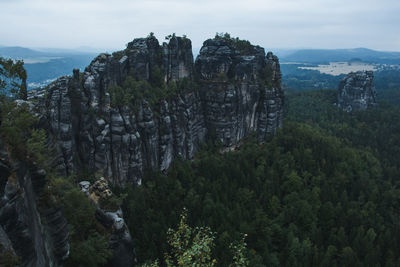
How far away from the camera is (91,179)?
39.1 m

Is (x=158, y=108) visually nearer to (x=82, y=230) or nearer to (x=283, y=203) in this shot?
(x=283, y=203)

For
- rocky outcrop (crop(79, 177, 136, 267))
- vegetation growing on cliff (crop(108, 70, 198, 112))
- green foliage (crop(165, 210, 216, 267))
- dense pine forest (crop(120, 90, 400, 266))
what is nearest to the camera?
green foliage (crop(165, 210, 216, 267))

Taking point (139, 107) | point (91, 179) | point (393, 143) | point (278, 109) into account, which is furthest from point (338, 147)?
point (91, 179)

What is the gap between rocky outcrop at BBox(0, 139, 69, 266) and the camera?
12.0 m

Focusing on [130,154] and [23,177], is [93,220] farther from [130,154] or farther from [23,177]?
[130,154]

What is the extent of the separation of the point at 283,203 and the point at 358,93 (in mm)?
83605

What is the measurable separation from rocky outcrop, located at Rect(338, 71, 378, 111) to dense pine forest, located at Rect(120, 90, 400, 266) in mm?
47146

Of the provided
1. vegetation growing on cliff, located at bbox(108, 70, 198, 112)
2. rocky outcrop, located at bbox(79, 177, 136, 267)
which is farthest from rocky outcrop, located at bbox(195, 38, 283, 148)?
rocky outcrop, located at bbox(79, 177, 136, 267)

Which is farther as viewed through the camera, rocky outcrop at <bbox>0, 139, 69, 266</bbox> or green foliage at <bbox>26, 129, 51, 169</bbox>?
green foliage at <bbox>26, 129, 51, 169</bbox>

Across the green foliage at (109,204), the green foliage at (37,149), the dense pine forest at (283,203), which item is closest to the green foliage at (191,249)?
the green foliage at (109,204)

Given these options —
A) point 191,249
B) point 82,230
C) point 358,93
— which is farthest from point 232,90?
point 358,93

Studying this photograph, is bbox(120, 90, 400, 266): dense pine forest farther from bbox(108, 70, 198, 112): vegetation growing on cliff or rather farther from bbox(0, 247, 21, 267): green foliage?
bbox(0, 247, 21, 267): green foliage

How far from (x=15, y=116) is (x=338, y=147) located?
200ft

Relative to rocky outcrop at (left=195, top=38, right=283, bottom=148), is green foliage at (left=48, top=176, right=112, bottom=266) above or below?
below
